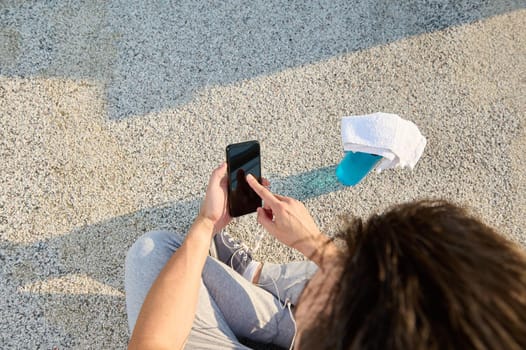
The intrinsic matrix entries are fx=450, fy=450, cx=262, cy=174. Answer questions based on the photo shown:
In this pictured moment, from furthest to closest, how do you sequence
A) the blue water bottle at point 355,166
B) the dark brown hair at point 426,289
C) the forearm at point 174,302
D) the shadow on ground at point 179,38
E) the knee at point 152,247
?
the shadow on ground at point 179,38, the blue water bottle at point 355,166, the knee at point 152,247, the forearm at point 174,302, the dark brown hair at point 426,289

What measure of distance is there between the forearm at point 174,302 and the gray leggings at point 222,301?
0.11 m

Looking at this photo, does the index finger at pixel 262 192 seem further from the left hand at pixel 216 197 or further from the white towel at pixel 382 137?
the white towel at pixel 382 137

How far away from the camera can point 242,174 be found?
1257 millimetres

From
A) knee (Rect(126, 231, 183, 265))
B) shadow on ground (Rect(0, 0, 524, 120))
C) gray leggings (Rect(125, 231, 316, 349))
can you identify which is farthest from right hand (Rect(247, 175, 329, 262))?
shadow on ground (Rect(0, 0, 524, 120))

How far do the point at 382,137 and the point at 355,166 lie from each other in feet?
0.59

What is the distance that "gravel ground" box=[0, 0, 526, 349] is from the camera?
5.06 ft

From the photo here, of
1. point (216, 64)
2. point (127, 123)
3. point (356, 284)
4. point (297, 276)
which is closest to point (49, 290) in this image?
point (127, 123)

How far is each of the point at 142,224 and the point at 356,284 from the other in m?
1.11

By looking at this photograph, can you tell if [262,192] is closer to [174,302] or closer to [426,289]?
[174,302]

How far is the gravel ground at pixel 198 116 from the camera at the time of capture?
1541 millimetres

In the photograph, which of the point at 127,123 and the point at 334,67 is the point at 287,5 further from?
the point at 127,123

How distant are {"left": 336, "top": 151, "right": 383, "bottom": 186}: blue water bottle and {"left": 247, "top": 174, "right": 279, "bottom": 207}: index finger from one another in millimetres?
478

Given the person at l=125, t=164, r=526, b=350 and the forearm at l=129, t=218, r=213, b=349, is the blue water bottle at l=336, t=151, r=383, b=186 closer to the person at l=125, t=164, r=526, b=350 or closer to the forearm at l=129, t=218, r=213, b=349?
the person at l=125, t=164, r=526, b=350

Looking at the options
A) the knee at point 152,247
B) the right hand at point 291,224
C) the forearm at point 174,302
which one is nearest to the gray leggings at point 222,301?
the knee at point 152,247
